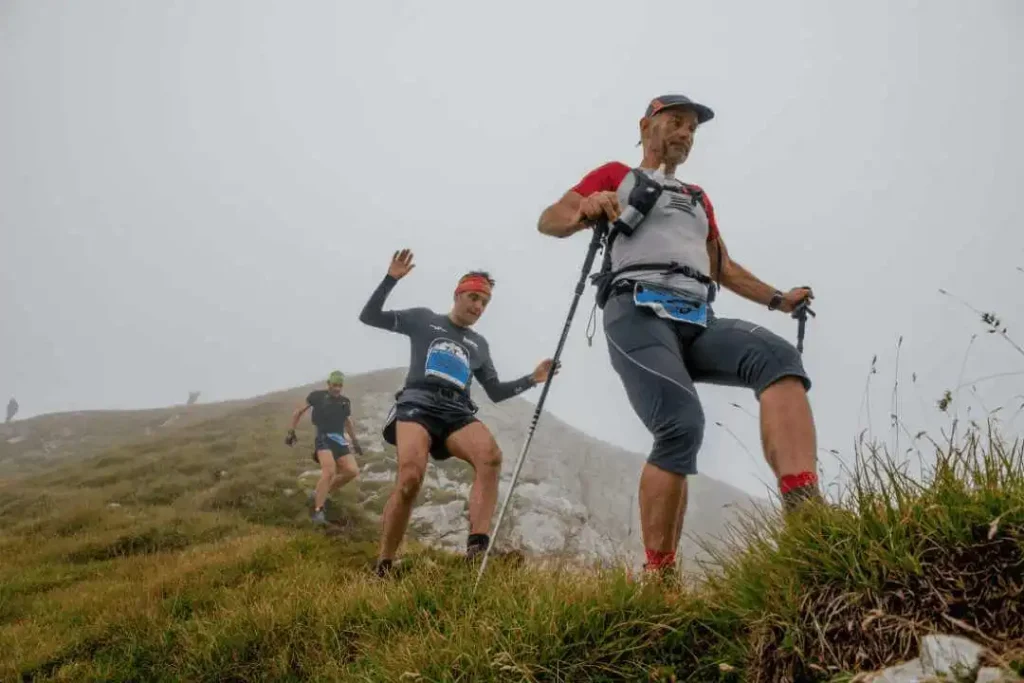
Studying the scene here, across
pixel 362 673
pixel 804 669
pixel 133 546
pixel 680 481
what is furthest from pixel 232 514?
pixel 804 669

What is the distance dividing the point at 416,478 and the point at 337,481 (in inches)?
402

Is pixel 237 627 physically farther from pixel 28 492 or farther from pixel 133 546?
pixel 28 492

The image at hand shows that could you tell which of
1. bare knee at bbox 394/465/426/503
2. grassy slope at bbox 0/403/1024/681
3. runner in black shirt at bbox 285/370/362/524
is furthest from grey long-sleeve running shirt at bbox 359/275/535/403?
runner in black shirt at bbox 285/370/362/524

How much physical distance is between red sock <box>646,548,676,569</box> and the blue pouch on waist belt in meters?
1.45

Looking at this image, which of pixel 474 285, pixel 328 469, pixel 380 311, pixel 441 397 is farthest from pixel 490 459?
pixel 328 469

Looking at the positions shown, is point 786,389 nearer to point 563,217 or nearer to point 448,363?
point 563,217

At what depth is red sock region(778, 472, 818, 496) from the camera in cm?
294

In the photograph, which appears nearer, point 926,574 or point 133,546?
point 926,574

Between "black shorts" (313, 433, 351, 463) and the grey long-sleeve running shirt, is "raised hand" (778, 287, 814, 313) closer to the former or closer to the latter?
the grey long-sleeve running shirt

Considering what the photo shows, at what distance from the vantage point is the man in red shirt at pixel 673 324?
332 centimetres

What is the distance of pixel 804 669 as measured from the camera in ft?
7.13

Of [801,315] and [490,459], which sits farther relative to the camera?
[490,459]

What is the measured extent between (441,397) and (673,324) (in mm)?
3333

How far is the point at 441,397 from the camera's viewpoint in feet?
21.5
